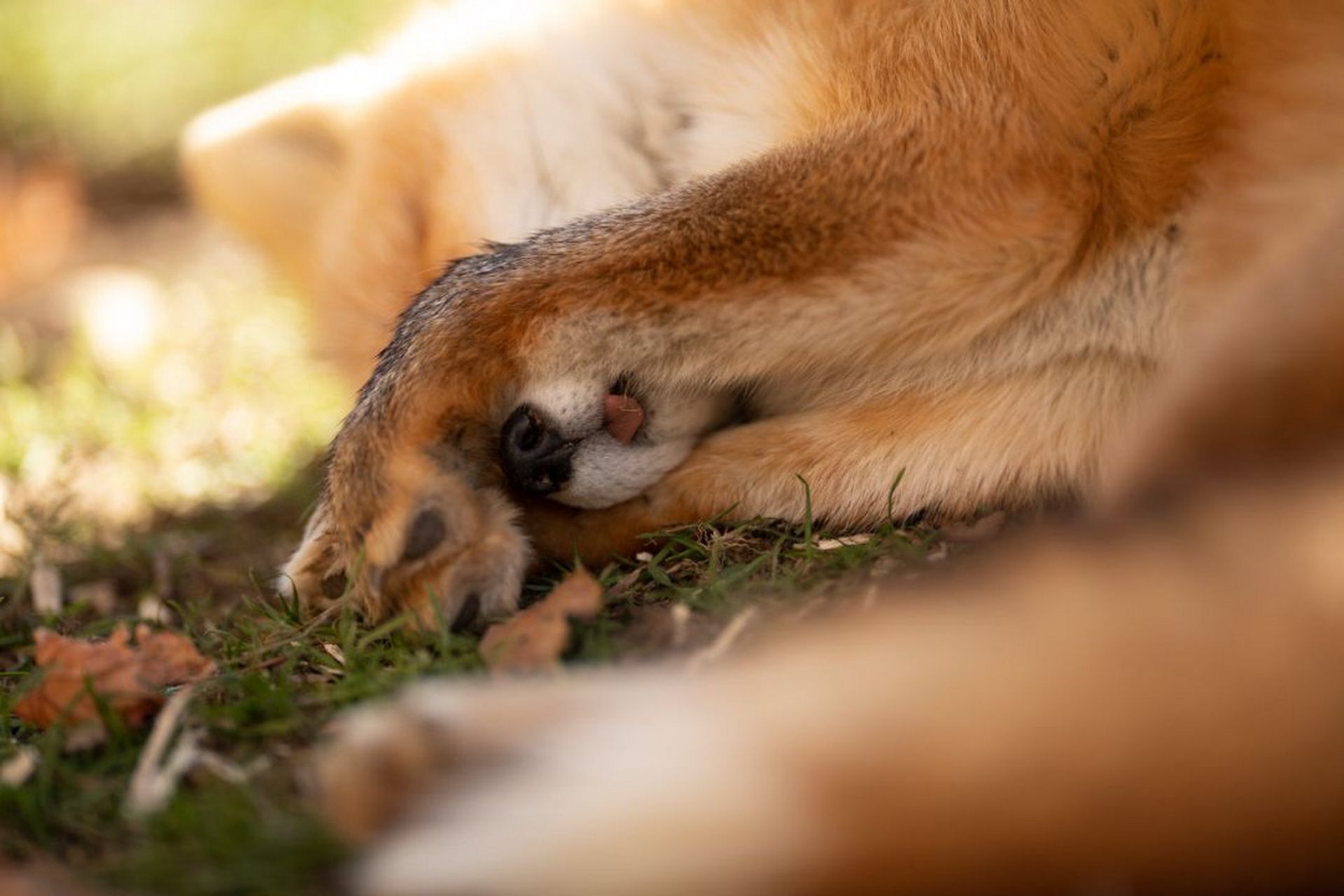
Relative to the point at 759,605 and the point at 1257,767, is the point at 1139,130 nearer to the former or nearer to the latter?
the point at 759,605

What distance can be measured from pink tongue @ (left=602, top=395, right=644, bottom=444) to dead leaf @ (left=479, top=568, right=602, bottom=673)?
383mm

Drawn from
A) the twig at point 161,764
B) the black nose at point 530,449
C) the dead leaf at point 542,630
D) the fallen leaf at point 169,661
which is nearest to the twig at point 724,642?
the dead leaf at point 542,630

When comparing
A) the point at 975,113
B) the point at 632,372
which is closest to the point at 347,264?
the point at 632,372

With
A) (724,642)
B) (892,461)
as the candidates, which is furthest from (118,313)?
(724,642)

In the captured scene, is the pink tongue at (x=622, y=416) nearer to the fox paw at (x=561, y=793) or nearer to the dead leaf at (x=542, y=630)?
the dead leaf at (x=542, y=630)

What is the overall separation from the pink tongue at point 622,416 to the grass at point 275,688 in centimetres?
29

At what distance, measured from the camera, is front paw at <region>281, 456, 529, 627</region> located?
2736 millimetres

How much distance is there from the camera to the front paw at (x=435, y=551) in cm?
274

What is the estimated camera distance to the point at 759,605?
8.70 feet

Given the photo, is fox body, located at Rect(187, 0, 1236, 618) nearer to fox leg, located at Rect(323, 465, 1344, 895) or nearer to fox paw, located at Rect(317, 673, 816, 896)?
fox paw, located at Rect(317, 673, 816, 896)

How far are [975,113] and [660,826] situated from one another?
1809 mm

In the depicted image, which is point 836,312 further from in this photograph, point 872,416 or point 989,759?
point 989,759

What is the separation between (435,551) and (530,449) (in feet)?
1.08

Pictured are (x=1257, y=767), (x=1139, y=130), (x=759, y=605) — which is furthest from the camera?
(x=1139, y=130)
